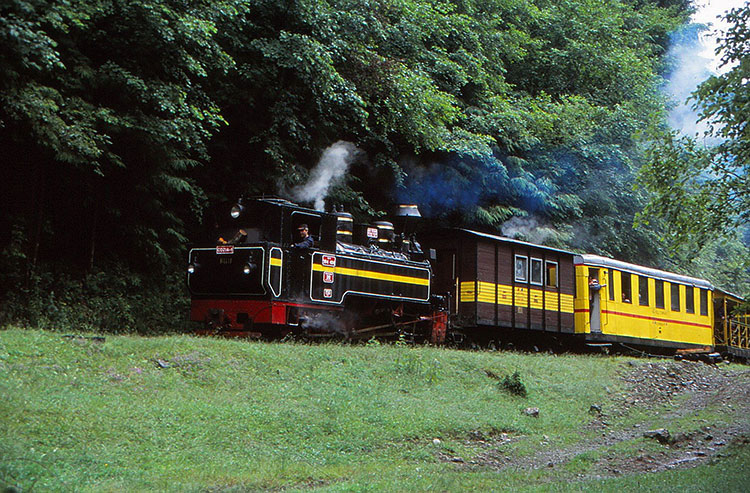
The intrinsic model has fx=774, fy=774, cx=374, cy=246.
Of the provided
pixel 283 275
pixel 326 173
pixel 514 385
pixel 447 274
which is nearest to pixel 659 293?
pixel 447 274

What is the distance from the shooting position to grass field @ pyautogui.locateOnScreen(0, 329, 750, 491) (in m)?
8.33

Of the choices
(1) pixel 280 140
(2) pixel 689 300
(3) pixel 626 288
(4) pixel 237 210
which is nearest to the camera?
(4) pixel 237 210

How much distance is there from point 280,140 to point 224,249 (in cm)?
537

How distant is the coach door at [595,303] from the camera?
22156 mm

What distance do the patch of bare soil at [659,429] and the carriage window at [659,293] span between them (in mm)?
3467

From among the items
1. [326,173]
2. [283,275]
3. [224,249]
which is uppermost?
[326,173]

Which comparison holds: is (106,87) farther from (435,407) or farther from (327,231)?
(435,407)

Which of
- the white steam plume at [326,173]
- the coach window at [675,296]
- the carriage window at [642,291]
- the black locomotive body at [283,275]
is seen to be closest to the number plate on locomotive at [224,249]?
the black locomotive body at [283,275]

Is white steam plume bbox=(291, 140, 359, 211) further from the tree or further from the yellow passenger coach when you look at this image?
the tree

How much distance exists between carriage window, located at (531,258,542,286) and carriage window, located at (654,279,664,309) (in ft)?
15.0

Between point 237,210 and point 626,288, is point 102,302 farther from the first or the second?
point 626,288

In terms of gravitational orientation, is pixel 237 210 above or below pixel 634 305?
above

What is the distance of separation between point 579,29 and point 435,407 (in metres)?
24.8

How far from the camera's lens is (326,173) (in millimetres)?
21594
